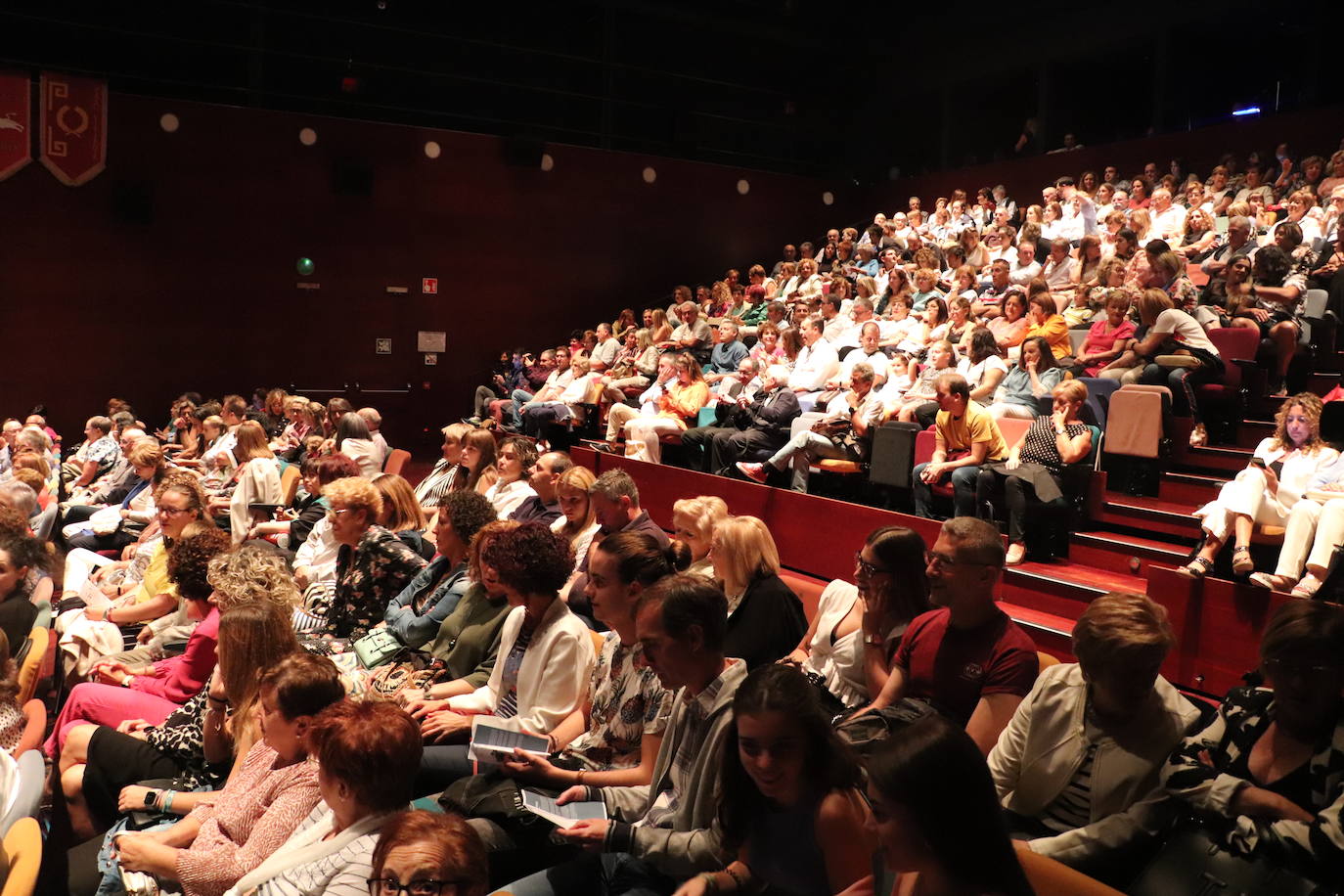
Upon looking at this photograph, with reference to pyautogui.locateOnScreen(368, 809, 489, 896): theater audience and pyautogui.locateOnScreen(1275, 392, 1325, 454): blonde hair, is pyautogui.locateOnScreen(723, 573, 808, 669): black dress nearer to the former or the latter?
pyautogui.locateOnScreen(368, 809, 489, 896): theater audience

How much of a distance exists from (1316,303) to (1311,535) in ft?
9.25

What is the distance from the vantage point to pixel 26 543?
3820 millimetres

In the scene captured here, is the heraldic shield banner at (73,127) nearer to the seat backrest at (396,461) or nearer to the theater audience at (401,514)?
the seat backrest at (396,461)

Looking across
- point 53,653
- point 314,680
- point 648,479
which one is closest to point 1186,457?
point 648,479

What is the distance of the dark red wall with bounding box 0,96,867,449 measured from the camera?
9641 millimetres

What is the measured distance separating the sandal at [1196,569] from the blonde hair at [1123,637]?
74.0 inches

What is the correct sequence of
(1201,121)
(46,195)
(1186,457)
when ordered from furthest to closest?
1. (1201,121)
2. (46,195)
3. (1186,457)

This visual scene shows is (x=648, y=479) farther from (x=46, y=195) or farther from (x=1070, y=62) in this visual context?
(x=1070, y=62)

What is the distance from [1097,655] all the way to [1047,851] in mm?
402

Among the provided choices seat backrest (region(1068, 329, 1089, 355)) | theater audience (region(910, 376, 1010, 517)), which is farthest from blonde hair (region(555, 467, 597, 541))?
seat backrest (region(1068, 329, 1089, 355))

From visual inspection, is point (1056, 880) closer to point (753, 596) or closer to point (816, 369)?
point (753, 596)

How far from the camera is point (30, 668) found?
3129mm

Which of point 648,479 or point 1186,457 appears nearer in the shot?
point 1186,457

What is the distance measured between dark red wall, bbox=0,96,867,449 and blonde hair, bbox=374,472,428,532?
6.94 meters
